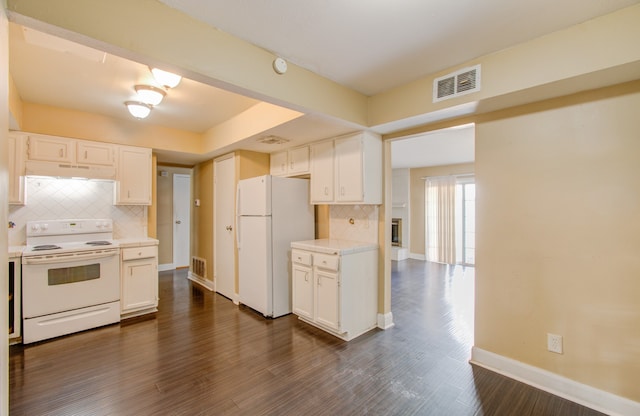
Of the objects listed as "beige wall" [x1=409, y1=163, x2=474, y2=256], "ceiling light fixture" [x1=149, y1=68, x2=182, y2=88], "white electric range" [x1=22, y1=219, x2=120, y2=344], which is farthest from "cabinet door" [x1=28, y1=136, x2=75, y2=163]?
"beige wall" [x1=409, y1=163, x2=474, y2=256]

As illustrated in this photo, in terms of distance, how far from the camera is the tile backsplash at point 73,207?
131 inches

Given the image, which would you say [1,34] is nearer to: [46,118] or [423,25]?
[423,25]

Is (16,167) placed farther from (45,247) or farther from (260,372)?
(260,372)

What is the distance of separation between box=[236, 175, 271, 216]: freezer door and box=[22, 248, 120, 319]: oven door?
1629 millimetres

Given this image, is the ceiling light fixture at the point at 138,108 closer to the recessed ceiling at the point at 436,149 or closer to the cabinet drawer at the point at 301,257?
the cabinet drawer at the point at 301,257

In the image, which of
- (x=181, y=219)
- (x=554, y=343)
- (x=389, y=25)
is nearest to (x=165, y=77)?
(x=389, y=25)

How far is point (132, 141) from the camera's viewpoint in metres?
3.91

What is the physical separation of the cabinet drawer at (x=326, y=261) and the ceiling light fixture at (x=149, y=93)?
2.33 m

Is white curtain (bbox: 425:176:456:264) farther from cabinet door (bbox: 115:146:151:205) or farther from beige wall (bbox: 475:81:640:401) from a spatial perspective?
cabinet door (bbox: 115:146:151:205)

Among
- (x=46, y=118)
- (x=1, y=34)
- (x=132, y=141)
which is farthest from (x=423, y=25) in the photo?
(x=46, y=118)

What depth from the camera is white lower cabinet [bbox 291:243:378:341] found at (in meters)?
2.93

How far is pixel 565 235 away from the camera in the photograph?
2.11 metres

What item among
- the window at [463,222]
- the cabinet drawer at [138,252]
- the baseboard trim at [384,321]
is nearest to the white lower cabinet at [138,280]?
the cabinet drawer at [138,252]

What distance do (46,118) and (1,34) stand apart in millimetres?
A: 2915
